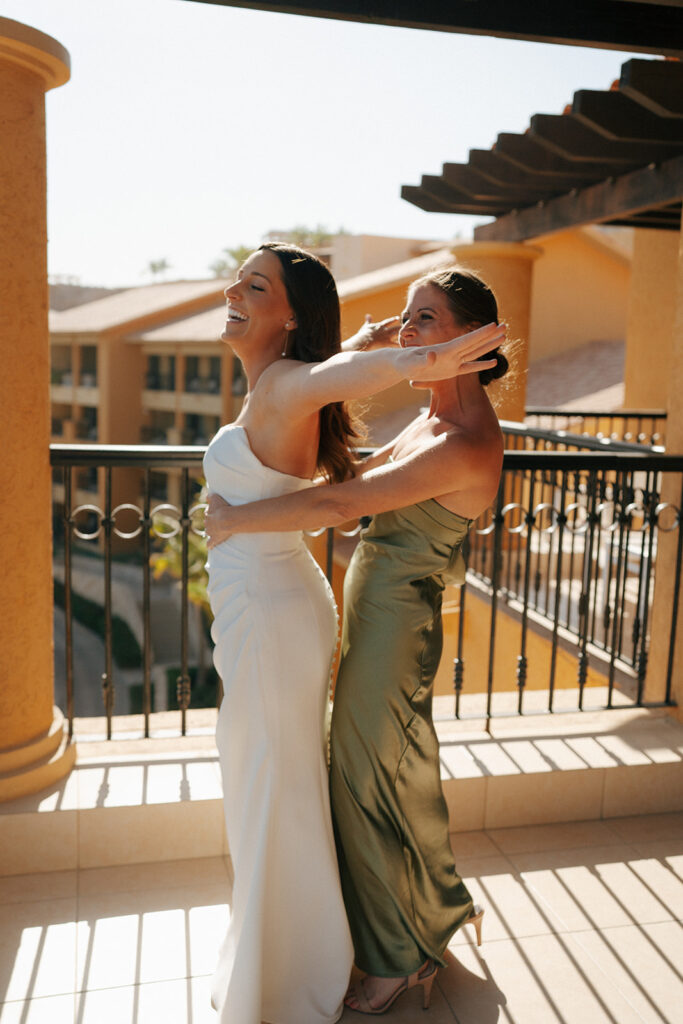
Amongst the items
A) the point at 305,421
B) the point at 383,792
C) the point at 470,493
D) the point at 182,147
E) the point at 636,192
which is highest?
the point at 182,147

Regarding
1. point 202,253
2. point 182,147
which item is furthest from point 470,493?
point 202,253

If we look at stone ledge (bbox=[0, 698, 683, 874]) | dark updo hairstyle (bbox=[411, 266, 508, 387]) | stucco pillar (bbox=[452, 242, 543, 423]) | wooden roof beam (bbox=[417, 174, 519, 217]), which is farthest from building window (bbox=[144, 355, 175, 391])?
dark updo hairstyle (bbox=[411, 266, 508, 387])

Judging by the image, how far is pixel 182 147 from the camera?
69250 millimetres

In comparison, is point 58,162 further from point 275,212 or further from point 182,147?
point 275,212

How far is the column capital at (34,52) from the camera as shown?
2.58 meters

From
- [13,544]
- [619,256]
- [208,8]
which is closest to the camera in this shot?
[208,8]

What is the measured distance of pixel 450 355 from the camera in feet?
5.48

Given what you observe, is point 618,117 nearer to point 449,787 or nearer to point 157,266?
point 449,787

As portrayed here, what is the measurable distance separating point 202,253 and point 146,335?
58169 mm

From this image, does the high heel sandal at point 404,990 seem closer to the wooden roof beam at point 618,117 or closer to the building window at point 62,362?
the wooden roof beam at point 618,117

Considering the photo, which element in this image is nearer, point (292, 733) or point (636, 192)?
point (292, 733)

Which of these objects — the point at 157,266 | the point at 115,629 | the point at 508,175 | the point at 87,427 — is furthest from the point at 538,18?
the point at 157,266

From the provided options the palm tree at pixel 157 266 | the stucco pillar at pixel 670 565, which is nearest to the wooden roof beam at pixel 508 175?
the stucco pillar at pixel 670 565

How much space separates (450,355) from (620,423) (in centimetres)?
1194
